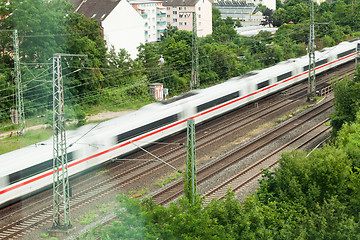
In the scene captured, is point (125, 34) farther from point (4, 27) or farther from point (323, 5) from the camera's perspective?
point (323, 5)

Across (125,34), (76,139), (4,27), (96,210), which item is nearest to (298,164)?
(96,210)

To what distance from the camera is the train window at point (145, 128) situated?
2228cm

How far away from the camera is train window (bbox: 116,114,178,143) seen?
2228 centimetres

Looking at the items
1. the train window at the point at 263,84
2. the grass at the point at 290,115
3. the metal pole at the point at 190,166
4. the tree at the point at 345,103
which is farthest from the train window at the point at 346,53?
the metal pole at the point at 190,166

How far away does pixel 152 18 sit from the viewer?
72.2 meters

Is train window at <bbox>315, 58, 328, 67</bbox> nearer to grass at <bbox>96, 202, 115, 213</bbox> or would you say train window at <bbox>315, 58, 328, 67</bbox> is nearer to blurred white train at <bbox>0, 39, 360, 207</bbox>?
blurred white train at <bbox>0, 39, 360, 207</bbox>

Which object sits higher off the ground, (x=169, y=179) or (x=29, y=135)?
(x=29, y=135)

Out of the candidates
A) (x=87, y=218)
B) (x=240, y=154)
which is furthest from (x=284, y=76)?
(x=87, y=218)

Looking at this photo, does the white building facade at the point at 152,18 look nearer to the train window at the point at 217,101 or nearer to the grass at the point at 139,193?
the train window at the point at 217,101

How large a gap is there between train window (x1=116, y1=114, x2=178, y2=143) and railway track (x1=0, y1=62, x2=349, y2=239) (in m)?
1.35

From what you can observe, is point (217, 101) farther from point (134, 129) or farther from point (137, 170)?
point (137, 170)

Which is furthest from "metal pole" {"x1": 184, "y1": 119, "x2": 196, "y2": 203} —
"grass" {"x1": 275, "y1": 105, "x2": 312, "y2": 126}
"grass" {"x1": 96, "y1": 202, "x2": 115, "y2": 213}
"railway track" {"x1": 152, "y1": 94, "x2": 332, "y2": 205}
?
"grass" {"x1": 275, "y1": 105, "x2": 312, "y2": 126}

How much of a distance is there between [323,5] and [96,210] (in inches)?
2642

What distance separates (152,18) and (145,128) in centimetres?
5125
